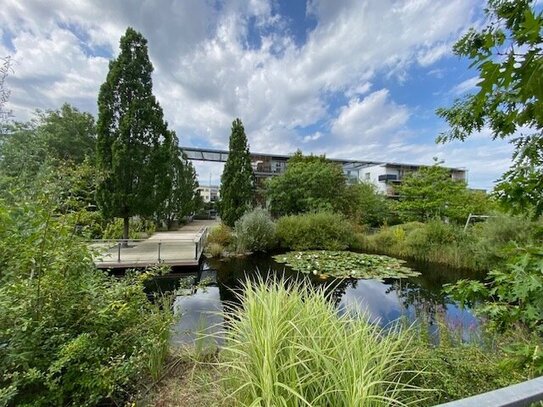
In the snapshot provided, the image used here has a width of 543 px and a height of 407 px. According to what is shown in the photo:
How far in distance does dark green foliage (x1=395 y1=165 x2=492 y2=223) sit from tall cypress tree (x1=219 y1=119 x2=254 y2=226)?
8.29 meters

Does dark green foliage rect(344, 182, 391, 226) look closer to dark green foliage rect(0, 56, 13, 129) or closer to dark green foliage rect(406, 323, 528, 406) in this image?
dark green foliage rect(406, 323, 528, 406)

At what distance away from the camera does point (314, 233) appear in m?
11.1

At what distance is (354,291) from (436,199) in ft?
31.7

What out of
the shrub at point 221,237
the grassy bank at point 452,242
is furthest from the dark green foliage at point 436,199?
the shrub at point 221,237

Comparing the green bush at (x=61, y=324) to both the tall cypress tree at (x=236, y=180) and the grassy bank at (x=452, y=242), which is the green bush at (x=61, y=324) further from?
the tall cypress tree at (x=236, y=180)

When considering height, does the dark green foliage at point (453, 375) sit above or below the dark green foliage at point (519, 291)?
below

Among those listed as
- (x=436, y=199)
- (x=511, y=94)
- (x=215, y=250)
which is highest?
(x=511, y=94)

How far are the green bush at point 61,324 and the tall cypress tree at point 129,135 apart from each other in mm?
7761

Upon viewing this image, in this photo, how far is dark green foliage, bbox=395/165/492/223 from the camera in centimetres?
1258

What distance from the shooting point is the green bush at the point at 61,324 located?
131cm

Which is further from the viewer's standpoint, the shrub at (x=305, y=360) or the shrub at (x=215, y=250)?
the shrub at (x=215, y=250)

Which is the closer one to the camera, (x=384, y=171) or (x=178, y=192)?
(x=178, y=192)

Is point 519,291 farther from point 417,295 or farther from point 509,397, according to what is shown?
point 417,295

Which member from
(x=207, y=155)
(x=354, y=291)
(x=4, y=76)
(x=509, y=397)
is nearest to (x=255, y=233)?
(x=354, y=291)
